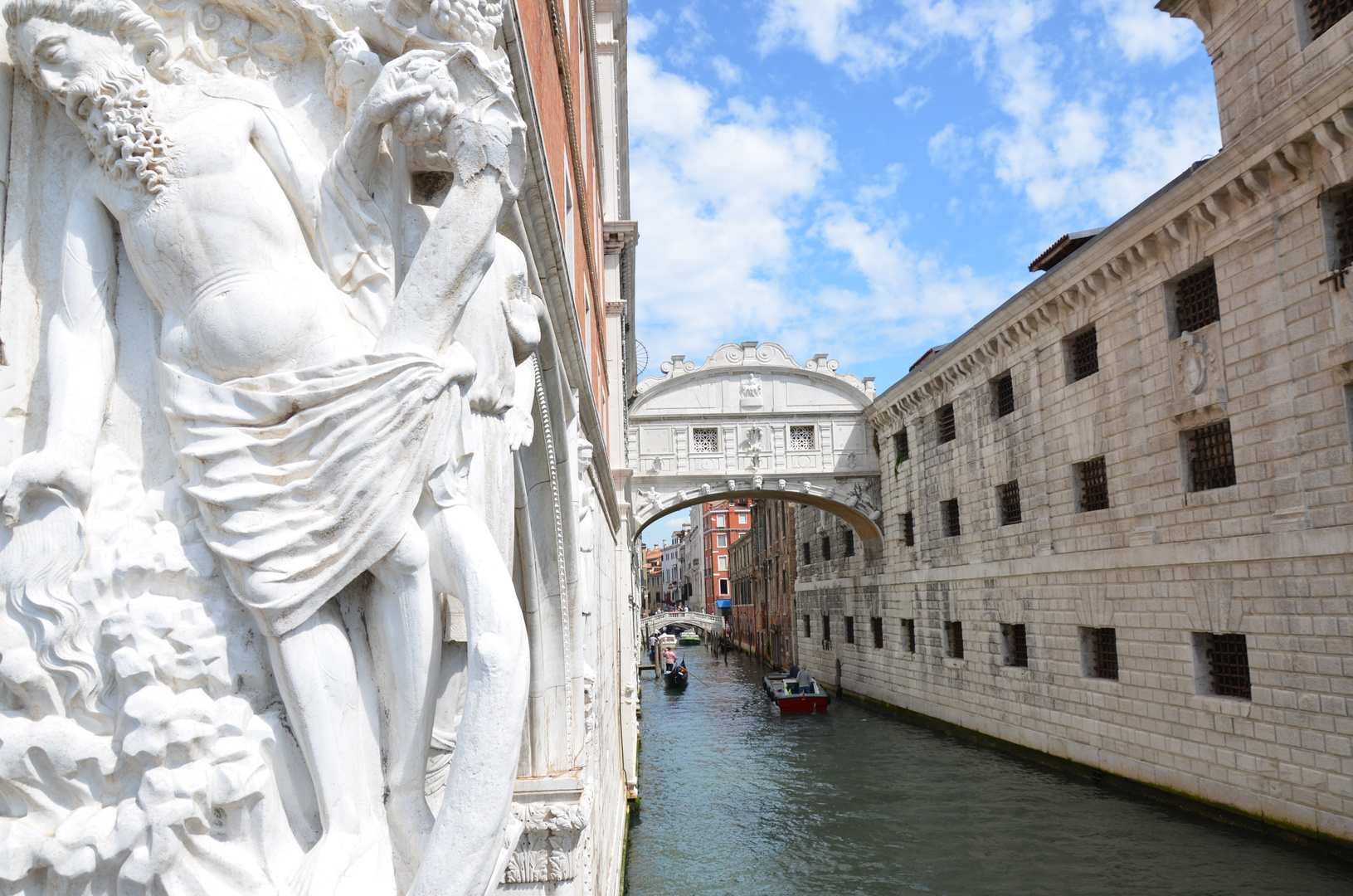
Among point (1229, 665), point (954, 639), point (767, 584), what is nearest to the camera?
point (1229, 665)

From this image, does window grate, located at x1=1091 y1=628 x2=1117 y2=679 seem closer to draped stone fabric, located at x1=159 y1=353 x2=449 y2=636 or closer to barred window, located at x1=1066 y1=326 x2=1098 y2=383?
barred window, located at x1=1066 y1=326 x2=1098 y2=383

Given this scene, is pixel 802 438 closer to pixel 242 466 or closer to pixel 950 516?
pixel 950 516

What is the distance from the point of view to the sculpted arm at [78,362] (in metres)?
1.73

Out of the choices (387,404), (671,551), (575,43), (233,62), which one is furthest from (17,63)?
(671,551)

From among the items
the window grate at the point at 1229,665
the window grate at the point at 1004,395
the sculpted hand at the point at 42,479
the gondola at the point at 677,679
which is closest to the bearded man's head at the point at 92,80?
the sculpted hand at the point at 42,479

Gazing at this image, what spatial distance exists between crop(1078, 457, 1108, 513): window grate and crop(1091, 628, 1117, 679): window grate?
200 centimetres

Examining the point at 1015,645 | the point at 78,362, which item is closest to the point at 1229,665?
the point at 1015,645

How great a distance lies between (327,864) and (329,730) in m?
0.26

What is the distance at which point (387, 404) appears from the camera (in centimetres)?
187

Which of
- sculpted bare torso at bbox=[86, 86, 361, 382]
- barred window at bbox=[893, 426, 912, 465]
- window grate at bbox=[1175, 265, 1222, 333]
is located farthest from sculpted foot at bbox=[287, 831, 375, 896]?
barred window at bbox=[893, 426, 912, 465]

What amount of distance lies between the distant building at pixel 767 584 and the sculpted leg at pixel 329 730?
32847 mm

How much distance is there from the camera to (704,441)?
77.5ft

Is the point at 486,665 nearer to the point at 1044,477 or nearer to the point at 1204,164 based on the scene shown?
the point at 1204,164

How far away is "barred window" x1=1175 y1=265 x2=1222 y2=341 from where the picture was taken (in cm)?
1173
